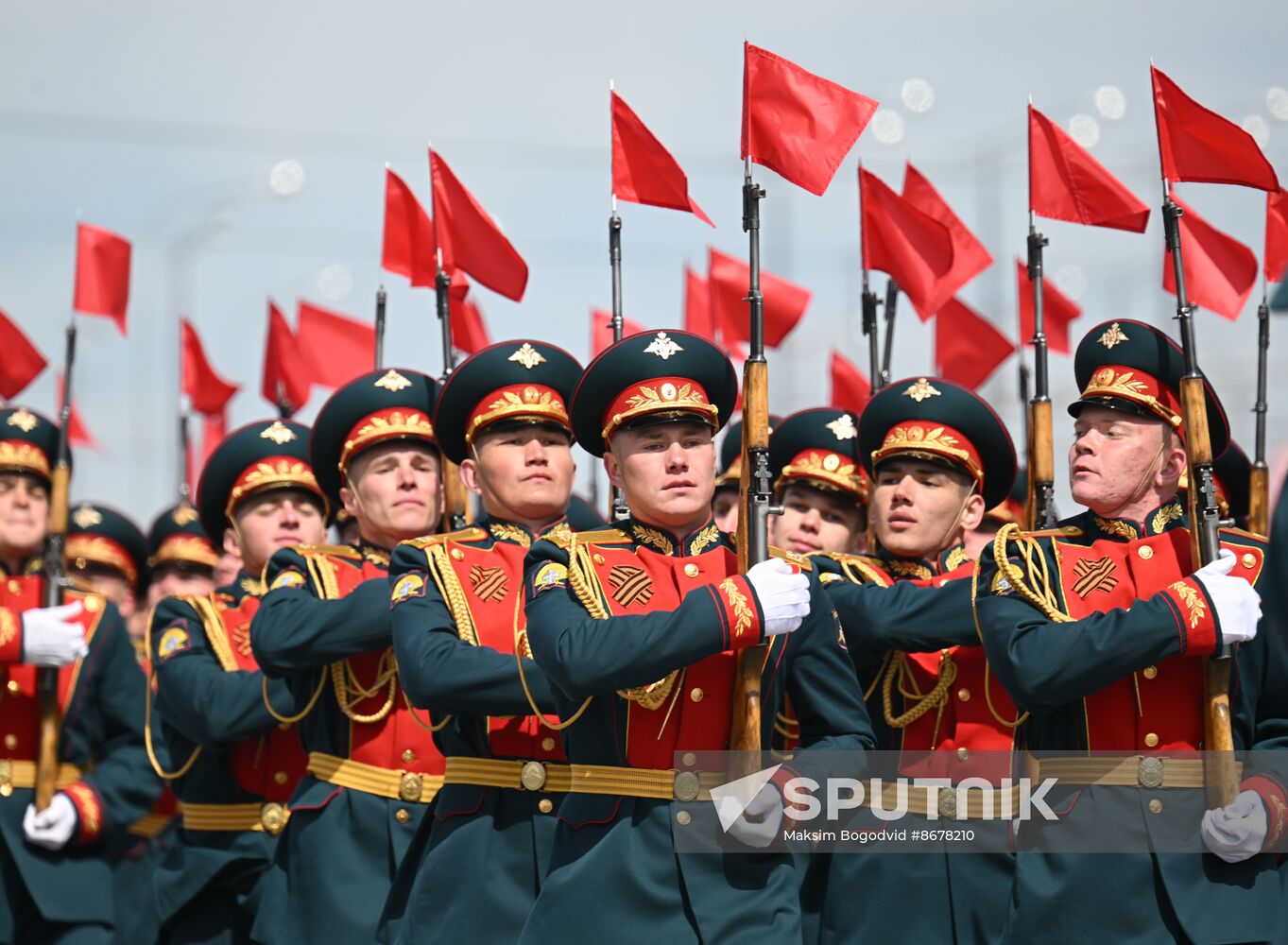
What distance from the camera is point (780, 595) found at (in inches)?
223

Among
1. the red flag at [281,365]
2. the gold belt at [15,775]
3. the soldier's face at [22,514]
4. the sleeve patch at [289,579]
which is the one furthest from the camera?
the red flag at [281,365]

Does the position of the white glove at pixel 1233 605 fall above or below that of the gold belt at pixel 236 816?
above

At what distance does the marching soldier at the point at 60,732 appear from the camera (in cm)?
923

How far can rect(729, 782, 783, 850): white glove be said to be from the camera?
5590 millimetres

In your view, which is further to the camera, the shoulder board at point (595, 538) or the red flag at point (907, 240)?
the red flag at point (907, 240)

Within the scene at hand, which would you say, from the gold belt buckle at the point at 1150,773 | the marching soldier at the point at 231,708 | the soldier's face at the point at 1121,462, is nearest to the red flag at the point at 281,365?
the marching soldier at the point at 231,708

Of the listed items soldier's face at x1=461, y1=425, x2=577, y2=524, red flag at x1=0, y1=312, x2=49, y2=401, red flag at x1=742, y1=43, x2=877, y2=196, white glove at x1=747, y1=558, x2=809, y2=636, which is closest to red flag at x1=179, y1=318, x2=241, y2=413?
red flag at x1=0, y1=312, x2=49, y2=401

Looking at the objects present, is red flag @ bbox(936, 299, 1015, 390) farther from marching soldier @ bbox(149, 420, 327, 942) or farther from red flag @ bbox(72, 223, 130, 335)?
red flag @ bbox(72, 223, 130, 335)

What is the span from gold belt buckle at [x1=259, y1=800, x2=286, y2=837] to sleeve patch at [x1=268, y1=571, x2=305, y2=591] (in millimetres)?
1241

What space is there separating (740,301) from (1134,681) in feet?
18.4

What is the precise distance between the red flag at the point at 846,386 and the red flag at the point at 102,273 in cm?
428

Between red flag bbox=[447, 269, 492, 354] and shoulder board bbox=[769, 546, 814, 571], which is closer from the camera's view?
shoulder board bbox=[769, 546, 814, 571]

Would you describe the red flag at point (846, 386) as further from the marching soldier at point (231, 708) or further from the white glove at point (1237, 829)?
the white glove at point (1237, 829)

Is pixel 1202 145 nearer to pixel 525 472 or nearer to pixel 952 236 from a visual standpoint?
pixel 952 236
